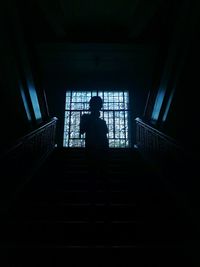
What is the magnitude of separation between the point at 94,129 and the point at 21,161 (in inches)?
→ 67.5

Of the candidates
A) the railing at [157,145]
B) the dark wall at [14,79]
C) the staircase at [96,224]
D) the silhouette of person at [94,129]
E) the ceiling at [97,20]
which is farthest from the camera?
the ceiling at [97,20]

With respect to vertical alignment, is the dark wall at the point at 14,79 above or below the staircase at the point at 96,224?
above

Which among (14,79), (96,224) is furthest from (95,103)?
(14,79)

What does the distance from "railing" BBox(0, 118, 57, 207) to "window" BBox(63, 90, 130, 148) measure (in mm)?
3025

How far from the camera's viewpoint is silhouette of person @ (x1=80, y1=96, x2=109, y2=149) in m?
2.71

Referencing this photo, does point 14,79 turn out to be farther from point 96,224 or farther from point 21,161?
point 96,224

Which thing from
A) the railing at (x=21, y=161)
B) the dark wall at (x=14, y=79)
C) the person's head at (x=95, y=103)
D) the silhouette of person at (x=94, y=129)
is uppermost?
the dark wall at (x=14, y=79)

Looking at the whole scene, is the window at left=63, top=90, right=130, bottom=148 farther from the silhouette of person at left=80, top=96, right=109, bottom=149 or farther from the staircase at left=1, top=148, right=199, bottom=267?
the silhouette of person at left=80, top=96, right=109, bottom=149

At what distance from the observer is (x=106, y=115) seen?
320 inches

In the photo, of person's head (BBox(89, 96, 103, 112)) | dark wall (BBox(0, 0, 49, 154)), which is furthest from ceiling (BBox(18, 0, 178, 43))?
person's head (BBox(89, 96, 103, 112))

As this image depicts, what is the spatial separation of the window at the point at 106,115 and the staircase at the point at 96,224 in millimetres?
3951

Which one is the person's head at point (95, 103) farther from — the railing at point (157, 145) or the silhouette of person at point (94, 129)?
the railing at point (157, 145)

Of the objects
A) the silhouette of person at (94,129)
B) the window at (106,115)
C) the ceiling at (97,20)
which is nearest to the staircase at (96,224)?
the silhouette of person at (94,129)

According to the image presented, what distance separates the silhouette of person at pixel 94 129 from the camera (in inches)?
107
